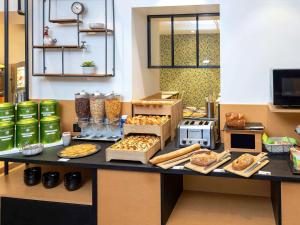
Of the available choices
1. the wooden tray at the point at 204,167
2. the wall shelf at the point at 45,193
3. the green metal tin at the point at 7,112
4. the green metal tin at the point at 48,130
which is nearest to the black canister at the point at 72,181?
the wall shelf at the point at 45,193

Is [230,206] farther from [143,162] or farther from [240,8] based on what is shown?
[240,8]

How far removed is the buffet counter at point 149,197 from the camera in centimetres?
198

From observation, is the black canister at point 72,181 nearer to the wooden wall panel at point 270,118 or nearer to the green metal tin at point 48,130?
the green metal tin at point 48,130

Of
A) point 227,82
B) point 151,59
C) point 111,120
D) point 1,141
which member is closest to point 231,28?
point 227,82

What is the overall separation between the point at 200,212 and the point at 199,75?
2.97 m

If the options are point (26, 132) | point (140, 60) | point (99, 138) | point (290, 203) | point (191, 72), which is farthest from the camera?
→ point (191, 72)

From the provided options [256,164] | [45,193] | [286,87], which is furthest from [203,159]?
[45,193]

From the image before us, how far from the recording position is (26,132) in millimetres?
2566

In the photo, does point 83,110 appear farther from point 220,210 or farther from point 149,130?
point 220,210

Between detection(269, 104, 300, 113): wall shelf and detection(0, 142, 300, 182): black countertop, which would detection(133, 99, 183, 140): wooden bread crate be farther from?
detection(269, 104, 300, 113): wall shelf

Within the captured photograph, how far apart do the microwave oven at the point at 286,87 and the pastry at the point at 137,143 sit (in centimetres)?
96

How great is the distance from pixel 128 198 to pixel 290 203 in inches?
40.1

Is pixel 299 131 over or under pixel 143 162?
over

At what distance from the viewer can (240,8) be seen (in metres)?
2.58
